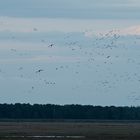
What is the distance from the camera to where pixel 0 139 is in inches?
3521

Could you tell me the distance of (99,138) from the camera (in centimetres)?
9225

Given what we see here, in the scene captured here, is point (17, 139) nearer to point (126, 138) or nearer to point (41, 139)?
point (41, 139)

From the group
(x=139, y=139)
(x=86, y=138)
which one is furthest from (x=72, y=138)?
(x=139, y=139)

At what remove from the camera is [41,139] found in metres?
90.1

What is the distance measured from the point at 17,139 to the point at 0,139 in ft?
5.85

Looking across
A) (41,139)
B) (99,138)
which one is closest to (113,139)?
(99,138)

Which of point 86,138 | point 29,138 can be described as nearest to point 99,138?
point 86,138

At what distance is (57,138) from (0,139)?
6976 millimetres

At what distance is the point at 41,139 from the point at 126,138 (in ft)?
31.6

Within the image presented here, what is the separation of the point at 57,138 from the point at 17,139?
17.7 feet

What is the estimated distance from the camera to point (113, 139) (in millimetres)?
90750

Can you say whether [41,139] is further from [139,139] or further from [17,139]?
[139,139]

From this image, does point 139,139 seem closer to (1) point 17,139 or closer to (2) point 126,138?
(2) point 126,138

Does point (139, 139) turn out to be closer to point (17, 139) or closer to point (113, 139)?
point (113, 139)
